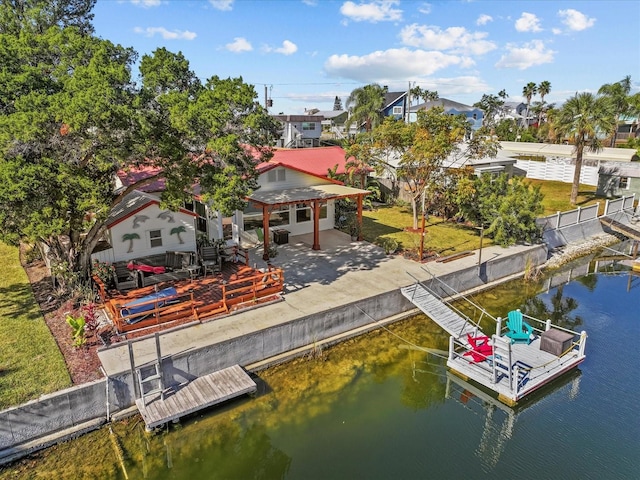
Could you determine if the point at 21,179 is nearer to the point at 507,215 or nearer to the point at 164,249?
the point at 164,249

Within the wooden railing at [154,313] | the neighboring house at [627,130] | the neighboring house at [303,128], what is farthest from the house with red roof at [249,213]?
the neighboring house at [627,130]

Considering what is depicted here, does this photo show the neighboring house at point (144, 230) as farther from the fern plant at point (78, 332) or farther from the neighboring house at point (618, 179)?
the neighboring house at point (618, 179)

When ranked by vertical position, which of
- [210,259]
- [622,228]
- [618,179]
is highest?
[618,179]

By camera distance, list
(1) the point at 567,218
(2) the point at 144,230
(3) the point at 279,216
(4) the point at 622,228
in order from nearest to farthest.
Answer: (2) the point at 144,230 → (3) the point at 279,216 → (1) the point at 567,218 → (4) the point at 622,228

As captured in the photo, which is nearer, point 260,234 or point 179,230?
point 179,230

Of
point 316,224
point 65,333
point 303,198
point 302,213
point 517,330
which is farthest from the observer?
point 302,213

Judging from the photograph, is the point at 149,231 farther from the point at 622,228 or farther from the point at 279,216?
the point at 622,228

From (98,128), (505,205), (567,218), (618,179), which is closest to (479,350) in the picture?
(505,205)

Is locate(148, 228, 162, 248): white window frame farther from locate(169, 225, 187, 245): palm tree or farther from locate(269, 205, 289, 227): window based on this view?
locate(269, 205, 289, 227): window
